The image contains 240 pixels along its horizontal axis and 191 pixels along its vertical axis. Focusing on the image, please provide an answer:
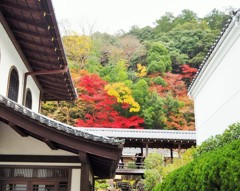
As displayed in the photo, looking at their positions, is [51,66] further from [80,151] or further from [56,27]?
[80,151]

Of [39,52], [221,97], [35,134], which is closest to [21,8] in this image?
[39,52]

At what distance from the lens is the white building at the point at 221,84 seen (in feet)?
38.0

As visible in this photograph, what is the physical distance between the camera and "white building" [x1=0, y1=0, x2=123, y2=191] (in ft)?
22.9

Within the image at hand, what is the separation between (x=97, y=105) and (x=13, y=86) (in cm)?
2208

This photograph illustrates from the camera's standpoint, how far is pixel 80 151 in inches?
285

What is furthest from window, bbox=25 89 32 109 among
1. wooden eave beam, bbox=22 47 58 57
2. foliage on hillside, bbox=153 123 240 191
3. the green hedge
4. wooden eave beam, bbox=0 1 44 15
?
the green hedge

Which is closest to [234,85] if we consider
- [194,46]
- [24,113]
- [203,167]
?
[203,167]

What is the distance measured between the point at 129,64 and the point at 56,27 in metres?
33.9

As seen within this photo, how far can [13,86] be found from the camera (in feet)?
34.1

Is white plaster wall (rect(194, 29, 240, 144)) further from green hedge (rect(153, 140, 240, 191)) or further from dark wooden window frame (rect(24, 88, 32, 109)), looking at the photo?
dark wooden window frame (rect(24, 88, 32, 109))

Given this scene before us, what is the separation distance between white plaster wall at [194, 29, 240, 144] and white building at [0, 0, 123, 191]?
5.78 m

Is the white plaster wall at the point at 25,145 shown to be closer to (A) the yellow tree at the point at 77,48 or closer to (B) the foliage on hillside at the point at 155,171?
(B) the foliage on hillside at the point at 155,171

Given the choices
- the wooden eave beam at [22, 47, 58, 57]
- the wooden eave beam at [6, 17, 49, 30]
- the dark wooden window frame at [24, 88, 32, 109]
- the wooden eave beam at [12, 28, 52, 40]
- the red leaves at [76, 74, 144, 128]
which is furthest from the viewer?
the red leaves at [76, 74, 144, 128]

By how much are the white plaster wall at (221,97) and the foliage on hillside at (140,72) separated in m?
17.2
